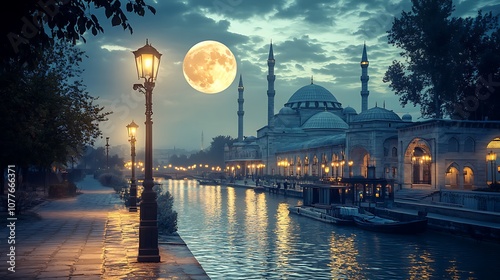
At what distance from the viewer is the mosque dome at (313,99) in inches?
4926

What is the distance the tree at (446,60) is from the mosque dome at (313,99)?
67.2 meters

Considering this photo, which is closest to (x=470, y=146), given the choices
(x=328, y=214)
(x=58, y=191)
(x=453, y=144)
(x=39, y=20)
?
(x=453, y=144)

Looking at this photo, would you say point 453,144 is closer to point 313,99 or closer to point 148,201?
point 148,201

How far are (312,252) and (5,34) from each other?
18040 millimetres

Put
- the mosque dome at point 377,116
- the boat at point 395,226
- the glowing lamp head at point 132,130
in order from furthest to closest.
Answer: the mosque dome at point 377,116 < the boat at point 395,226 < the glowing lamp head at point 132,130

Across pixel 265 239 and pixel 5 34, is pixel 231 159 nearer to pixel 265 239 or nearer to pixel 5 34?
pixel 265 239

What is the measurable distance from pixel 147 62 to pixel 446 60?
4353 cm

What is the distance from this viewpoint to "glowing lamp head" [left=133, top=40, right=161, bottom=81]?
13.1m

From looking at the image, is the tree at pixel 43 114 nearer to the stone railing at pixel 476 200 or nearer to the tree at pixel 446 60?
the stone railing at pixel 476 200

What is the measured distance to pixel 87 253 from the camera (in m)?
13.7

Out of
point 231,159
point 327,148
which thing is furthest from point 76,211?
point 231,159

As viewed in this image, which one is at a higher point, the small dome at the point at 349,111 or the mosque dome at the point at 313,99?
the mosque dome at the point at 313,99

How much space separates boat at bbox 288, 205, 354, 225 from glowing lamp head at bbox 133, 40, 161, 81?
22250 mm

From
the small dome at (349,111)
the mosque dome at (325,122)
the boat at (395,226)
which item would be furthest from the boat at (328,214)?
the small dome at (349,111)
